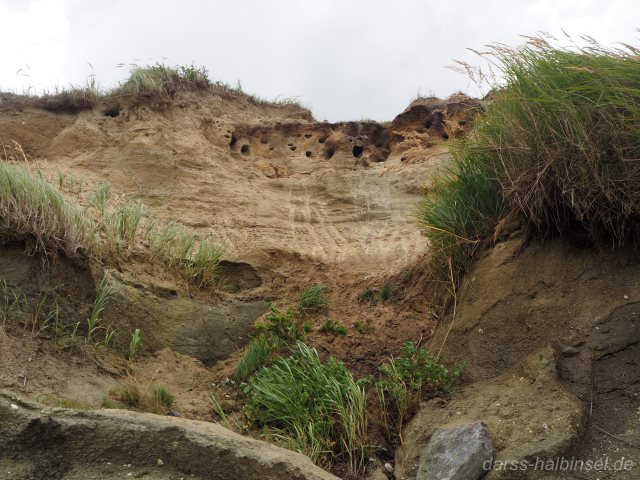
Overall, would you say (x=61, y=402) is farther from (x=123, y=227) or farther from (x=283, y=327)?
(x=123, y=227)

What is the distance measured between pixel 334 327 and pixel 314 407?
56.4 inches

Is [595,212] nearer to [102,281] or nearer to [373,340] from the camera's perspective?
[373,340]

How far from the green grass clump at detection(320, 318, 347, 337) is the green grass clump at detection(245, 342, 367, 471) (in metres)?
0.72

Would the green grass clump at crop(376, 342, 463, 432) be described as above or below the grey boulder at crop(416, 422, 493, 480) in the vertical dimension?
above

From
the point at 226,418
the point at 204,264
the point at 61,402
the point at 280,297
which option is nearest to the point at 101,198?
the point at 204,264

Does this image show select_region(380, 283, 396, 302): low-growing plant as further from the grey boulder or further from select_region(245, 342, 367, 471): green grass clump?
the grey boulder

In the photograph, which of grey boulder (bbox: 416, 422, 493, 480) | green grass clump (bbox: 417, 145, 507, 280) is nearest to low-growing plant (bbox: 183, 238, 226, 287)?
green grass clump (bbox: 417, 145, 507, 280)

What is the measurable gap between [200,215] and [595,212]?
16.8 feet

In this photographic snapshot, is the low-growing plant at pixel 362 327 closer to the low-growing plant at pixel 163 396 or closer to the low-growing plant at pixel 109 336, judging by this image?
the low-growing plant at pixel 163 396

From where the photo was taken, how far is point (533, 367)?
5.27 metres

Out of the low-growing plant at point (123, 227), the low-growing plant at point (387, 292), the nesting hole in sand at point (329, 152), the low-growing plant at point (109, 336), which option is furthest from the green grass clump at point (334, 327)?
the nesting hole in sand at point (329, 152)

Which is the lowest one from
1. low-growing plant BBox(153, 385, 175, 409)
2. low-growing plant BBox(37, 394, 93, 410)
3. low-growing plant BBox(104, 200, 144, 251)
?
low-growing plant BBox(153, 385, 175, 409)

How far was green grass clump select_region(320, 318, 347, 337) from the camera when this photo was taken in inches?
273

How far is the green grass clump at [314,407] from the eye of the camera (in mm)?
5367
